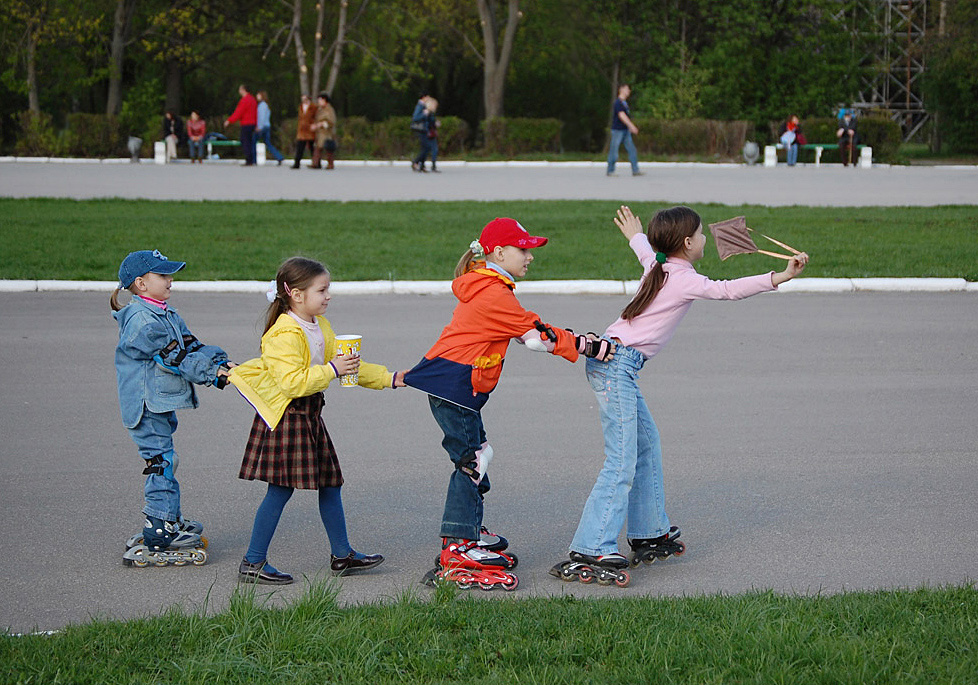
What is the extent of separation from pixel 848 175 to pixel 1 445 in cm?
2493

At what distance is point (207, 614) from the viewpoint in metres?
4.40

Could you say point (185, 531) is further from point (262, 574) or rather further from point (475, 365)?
point (475, 365)

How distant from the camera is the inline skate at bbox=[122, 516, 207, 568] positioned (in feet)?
16.5

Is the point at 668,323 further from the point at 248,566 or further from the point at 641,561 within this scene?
the point at 248,566

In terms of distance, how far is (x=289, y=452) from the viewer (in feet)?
15.6

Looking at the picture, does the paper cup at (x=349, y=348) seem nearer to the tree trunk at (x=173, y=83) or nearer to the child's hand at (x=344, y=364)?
the child's hand at (x=344, y=364)

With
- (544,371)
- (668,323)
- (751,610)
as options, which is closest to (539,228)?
(544,371)

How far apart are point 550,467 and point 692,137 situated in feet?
109

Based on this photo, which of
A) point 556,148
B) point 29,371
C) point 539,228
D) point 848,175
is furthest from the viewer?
point 556,148

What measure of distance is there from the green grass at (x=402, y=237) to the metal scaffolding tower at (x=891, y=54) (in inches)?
1219

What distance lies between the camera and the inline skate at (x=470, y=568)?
4.74 meters

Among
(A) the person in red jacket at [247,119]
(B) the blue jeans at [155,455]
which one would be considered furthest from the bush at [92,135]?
(B) the blue jeans at [155,455]

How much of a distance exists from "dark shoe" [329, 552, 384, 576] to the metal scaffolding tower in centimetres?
4416

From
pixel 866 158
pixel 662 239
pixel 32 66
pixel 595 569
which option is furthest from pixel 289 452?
pixel 32 66
